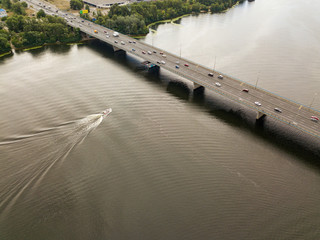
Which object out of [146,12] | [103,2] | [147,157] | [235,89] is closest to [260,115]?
[235,89]

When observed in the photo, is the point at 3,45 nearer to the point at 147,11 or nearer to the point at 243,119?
the point at 147,11

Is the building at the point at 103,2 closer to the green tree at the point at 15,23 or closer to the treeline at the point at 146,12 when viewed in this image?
the treeline at the point at 146,12

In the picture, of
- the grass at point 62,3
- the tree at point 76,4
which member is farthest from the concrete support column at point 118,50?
the grass at point 62,3

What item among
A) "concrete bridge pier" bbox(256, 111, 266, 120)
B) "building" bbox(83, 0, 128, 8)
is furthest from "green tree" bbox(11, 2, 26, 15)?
"concrete bridge pier" bbox(256, 111, 266, 120)

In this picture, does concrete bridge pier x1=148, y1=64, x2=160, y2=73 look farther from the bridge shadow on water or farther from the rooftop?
the rooftop

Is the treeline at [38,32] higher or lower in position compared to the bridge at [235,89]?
higher

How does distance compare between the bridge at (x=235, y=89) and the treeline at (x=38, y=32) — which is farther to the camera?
the treeline at (x=38, y=32)
